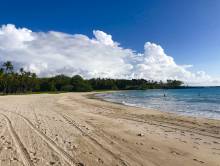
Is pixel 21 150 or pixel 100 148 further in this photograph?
pixel 100 148

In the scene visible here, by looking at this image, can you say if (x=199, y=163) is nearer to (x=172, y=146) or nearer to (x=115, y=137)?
(x=172, y=146)

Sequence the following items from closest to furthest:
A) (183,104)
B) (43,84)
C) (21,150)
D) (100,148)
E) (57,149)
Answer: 1. (21,150)
2. (57,149)
3. (100,148)
4. (183,104)
5. (43,84)

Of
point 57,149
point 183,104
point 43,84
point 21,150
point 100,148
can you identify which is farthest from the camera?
point 43,84

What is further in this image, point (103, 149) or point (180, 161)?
point (103, 149)

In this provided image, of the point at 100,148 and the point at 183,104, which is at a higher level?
the point at 100,148

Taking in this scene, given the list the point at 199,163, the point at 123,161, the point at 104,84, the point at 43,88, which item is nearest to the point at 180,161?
the point at 199,163

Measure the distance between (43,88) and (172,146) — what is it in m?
115

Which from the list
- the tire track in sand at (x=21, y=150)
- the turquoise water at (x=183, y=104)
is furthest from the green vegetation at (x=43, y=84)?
the tire track in sand at (x=21, y=150)

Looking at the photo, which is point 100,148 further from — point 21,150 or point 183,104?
point 183,104

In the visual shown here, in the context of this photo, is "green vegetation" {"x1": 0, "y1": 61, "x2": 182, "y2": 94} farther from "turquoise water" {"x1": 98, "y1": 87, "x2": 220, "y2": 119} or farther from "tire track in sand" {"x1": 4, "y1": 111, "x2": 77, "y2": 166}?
"tire track in sand" {"x1": 4, "y1": 111, "x2": 77, "y2": 166}

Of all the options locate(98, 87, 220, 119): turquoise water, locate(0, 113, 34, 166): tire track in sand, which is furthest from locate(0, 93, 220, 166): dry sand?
locate(98, 87, 220, 119): turquoise water

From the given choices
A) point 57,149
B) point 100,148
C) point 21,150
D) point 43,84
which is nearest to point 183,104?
point 100,148

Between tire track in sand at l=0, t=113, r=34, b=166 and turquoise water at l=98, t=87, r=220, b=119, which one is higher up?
tire track in sand at l=0, t=113, r=34, b=166

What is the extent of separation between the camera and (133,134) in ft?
36.2
